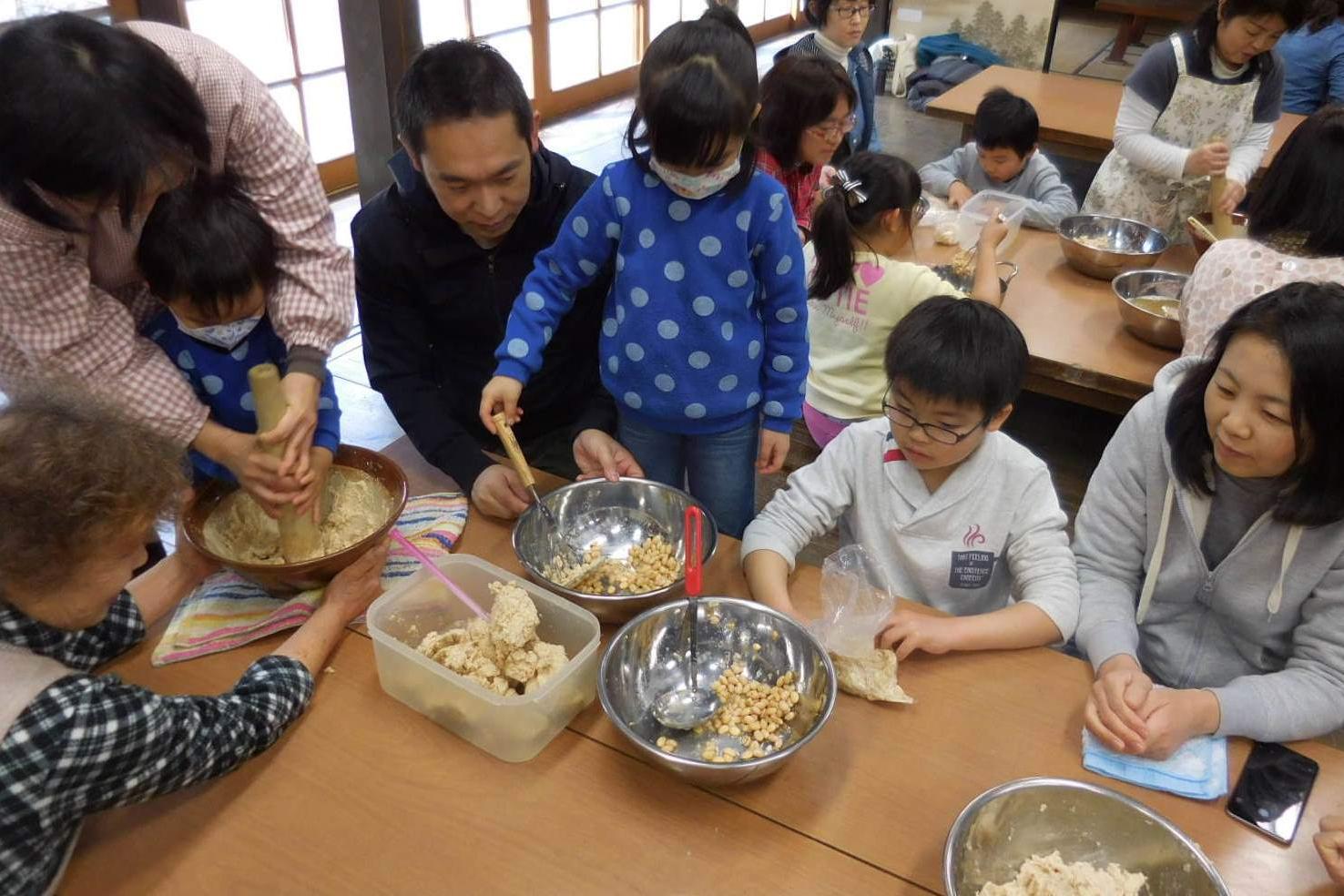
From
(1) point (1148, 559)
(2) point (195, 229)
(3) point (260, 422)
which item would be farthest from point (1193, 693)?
(2) point (195, 229)

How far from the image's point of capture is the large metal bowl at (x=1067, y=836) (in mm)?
983

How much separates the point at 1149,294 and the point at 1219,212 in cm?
48

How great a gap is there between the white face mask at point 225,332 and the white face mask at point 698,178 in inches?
27.4

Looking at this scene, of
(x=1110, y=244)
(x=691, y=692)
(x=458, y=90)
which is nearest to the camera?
(x=691, y=692)

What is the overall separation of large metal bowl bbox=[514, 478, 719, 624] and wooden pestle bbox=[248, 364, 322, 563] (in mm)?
302

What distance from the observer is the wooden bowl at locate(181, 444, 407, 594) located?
1.25m

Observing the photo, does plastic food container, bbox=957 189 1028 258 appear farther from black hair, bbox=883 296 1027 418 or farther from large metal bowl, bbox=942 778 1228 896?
large metal bowl, bbox=942 778 1228 896

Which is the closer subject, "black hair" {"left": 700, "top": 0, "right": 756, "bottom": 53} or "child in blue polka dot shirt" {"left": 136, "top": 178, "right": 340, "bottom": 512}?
"child in blue polka dot shirt" {"left": 136, "top": 178, "right": 340, "bottom": 512}

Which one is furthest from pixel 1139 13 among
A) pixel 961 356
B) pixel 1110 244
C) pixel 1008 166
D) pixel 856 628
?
pixel 856 628

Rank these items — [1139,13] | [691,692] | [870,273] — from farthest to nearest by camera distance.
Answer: [1139,13]
[870,273]
[691,692]

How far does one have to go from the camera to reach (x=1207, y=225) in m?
2.88

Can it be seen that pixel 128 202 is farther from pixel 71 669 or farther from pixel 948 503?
pixel 948 503

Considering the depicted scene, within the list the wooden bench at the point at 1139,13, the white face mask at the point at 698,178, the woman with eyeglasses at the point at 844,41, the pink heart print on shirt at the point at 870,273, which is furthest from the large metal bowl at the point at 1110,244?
the wooden bench at the point at 1139,13

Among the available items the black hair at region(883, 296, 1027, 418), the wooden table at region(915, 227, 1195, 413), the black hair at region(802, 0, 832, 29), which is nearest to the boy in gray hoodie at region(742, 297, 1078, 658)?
the black hair at region(883, 296, 1027, 418)
